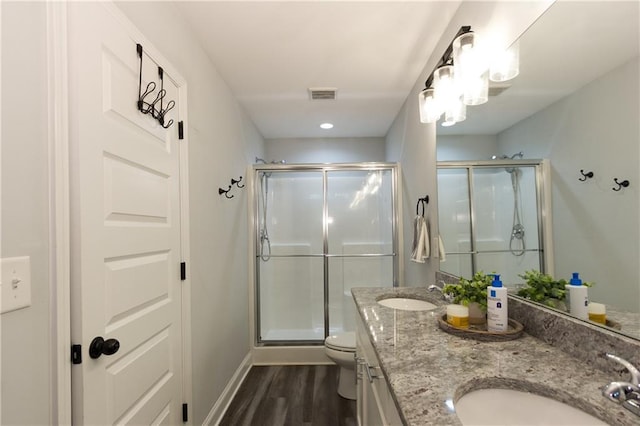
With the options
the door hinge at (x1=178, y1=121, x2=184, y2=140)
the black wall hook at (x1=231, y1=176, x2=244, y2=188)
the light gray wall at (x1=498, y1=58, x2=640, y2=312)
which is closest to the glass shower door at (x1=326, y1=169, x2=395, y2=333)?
the black wall hook at (x1=231, y1=176, x2=244, y2=188)

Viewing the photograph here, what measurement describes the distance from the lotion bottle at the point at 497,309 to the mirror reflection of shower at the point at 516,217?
0.23 m

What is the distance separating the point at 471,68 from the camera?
4.88 ft

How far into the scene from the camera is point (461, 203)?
1.76 metres

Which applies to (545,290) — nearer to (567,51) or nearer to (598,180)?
(598,180)

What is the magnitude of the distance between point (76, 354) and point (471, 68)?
1951mm

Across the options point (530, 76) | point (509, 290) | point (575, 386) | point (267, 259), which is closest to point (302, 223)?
point (267, 259)

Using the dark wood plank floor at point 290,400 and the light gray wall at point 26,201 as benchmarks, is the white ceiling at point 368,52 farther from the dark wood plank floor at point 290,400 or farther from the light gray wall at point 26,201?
the dark wood plank floor at point 290,400

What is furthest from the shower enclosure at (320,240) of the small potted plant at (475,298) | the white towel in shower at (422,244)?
the small potted plant at (475,298)

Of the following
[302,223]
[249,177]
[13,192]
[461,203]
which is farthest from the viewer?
[302,223]

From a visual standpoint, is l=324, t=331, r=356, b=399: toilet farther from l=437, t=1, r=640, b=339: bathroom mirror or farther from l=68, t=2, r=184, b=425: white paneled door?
l=437, t=1, r=640, b=339: bathroom mirror

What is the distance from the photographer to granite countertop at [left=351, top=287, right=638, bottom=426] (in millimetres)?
665

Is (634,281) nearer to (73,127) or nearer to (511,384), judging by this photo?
(511,384)

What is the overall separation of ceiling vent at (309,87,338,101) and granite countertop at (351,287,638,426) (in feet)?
6.66

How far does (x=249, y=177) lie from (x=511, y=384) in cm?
277
